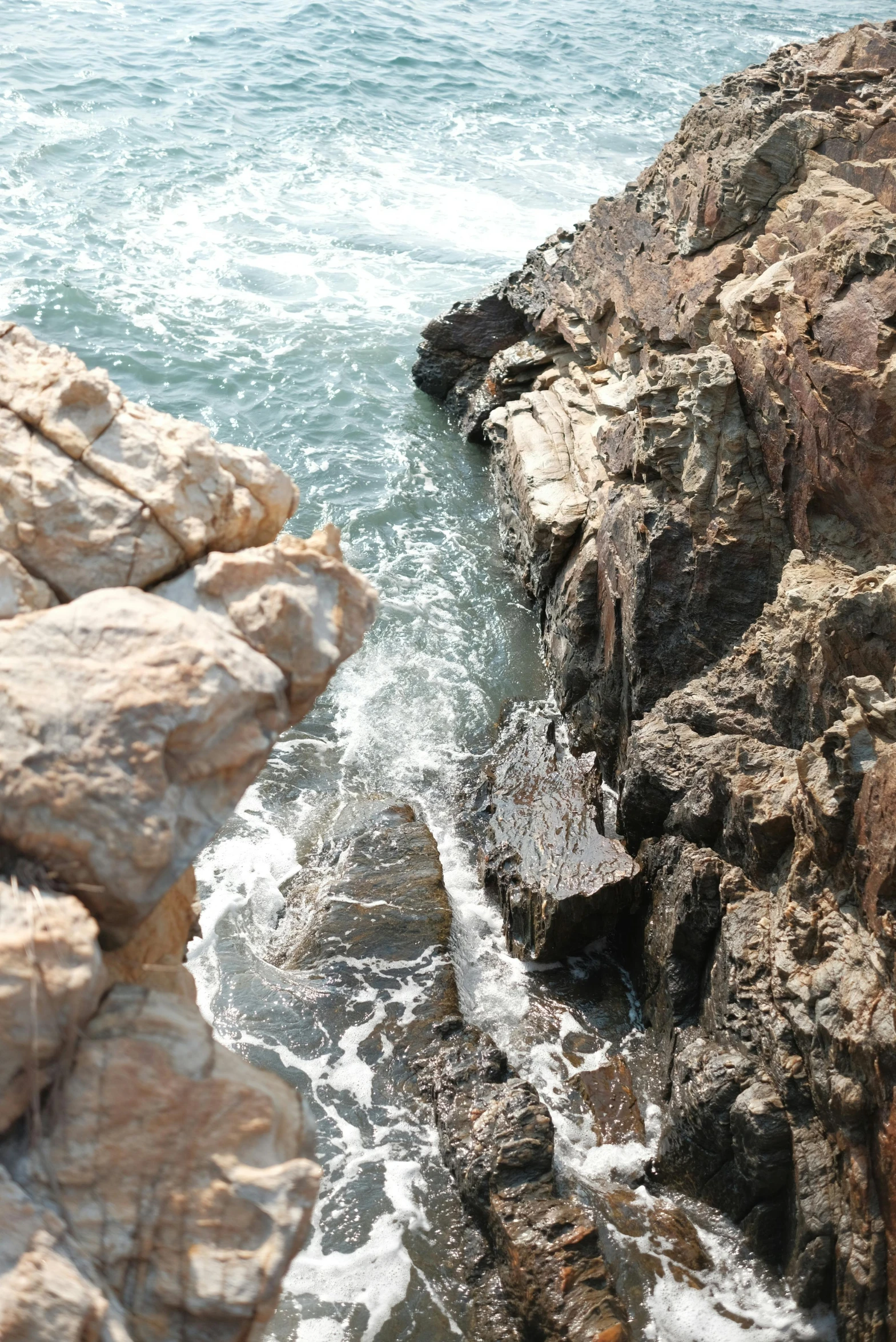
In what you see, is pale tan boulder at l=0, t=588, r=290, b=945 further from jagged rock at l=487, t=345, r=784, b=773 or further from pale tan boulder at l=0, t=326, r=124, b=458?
jagged rock at l=487, t=345, r=784, b=773

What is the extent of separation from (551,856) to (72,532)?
7.07 meters

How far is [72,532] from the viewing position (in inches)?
194

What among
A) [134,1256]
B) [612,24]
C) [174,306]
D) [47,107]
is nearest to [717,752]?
[134,1256]

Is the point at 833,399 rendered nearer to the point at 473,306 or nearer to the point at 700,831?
the point at 700,831

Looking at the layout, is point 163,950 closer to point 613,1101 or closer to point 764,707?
point 613,1101

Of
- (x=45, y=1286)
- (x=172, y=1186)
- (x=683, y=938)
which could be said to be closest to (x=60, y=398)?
(x=172, y=1186)

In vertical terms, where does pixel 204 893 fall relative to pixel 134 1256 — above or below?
below

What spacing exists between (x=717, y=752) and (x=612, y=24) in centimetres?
4233

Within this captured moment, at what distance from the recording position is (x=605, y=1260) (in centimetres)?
787

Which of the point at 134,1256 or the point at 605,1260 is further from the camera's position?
the point at 605,1260

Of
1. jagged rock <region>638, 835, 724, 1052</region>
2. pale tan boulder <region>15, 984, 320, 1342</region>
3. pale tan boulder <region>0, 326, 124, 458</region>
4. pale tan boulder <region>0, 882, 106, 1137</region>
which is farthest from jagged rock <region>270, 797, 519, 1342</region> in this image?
pale tan boulder <region>0, 326, 124, 458</region>

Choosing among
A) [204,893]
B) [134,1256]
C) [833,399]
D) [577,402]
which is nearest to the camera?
[134,1256]

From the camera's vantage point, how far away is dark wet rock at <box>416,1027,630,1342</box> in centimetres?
736

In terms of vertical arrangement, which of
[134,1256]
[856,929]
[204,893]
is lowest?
[204,893]
